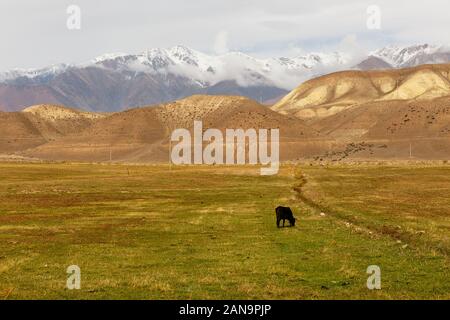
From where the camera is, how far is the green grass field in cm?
2158

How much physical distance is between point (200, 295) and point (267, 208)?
35.0m

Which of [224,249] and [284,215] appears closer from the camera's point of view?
[224,249]

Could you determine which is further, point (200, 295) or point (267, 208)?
point (267, 208)

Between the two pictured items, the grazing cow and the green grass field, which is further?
the grazing cow

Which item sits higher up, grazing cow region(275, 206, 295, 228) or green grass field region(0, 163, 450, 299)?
grazing cow region(275, 206, 295, 228)

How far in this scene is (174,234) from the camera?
3828cm

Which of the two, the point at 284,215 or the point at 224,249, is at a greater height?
the point at 284,215

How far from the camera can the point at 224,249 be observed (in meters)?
31.3

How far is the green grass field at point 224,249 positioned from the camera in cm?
2158

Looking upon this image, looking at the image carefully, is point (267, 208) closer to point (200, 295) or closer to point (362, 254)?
point (362, 254)
